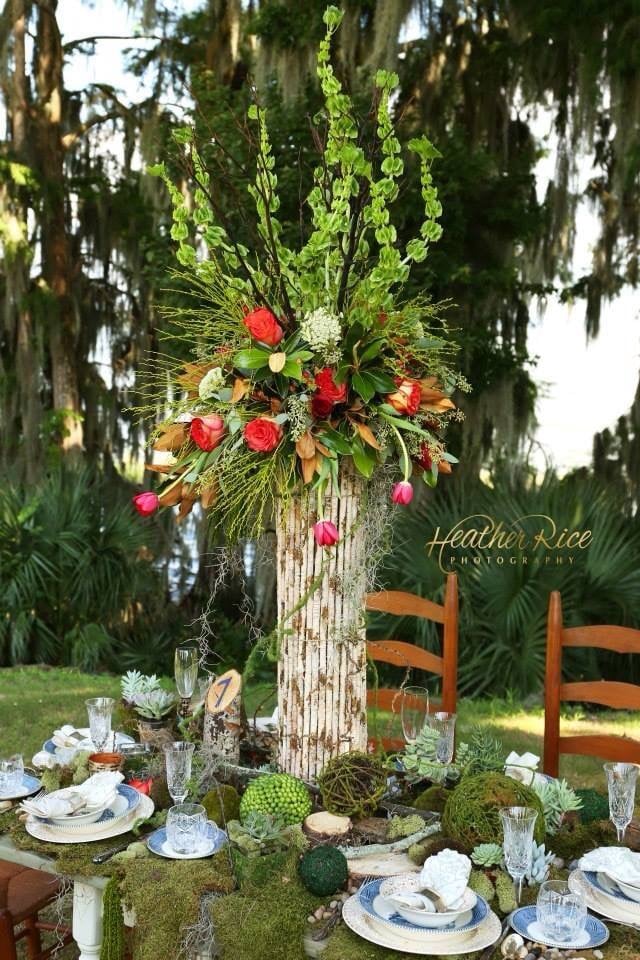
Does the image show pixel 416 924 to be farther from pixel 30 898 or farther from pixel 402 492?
pixel 30 898

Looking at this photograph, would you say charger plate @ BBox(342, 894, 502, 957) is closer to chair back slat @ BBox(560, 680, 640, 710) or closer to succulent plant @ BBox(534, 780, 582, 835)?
succulent plant @ BBox(534, 780, 582, 835)

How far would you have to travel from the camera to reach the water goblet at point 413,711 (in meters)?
2.42

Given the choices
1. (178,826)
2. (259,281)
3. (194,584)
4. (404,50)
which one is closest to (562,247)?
(404,50)

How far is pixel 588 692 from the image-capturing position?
290cm

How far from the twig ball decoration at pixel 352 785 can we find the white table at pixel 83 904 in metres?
Result: 0.49

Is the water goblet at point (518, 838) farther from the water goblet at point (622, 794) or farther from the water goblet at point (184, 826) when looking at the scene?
the water goblet at point (184, 826)

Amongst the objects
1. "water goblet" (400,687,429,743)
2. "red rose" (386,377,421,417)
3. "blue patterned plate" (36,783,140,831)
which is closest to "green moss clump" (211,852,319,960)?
"blue patterned plate" (36,783,140,831)

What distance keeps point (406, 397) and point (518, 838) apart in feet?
3.00

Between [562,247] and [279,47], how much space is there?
3268 mm

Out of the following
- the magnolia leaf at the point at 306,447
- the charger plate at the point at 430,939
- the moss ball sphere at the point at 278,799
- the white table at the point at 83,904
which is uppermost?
the magnolia leaf at the point at 306,447

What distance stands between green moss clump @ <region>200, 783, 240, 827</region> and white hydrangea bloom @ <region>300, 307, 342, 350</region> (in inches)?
37.1

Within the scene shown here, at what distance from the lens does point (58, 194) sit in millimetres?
9891

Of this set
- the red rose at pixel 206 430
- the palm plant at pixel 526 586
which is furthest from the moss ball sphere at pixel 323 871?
the palm plant at pixel 526 586

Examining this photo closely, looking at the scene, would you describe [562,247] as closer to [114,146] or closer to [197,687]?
[114,146]
